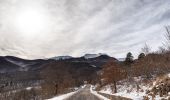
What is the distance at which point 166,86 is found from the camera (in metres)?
22.6

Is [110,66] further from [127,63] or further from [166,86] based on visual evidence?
[127,63]

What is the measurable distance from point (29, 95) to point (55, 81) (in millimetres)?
93804

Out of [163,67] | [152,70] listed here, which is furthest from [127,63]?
[163,67]

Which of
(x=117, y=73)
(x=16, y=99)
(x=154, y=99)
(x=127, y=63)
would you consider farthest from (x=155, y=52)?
(x=16, y=99)

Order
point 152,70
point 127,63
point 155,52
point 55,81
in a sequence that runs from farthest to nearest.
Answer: point 127,63, point 155,52, point 55,81, point 152,70

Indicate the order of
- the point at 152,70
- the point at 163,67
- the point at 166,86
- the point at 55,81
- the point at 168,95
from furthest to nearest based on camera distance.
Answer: the point at 55,81, the point at 152,70, the point at 163,67, the point at 166,86, the point at 168,95

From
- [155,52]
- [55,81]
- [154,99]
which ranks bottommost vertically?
[154,99]

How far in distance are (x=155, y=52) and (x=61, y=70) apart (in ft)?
91.8

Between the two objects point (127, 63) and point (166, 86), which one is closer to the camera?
point (166, 86)

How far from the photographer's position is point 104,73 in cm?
6084

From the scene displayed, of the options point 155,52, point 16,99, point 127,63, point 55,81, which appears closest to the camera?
point 55,81

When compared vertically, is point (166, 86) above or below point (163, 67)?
below

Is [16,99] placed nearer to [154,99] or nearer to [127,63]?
[127,63]

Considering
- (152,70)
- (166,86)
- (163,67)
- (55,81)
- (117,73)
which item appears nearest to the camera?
(166,86)
